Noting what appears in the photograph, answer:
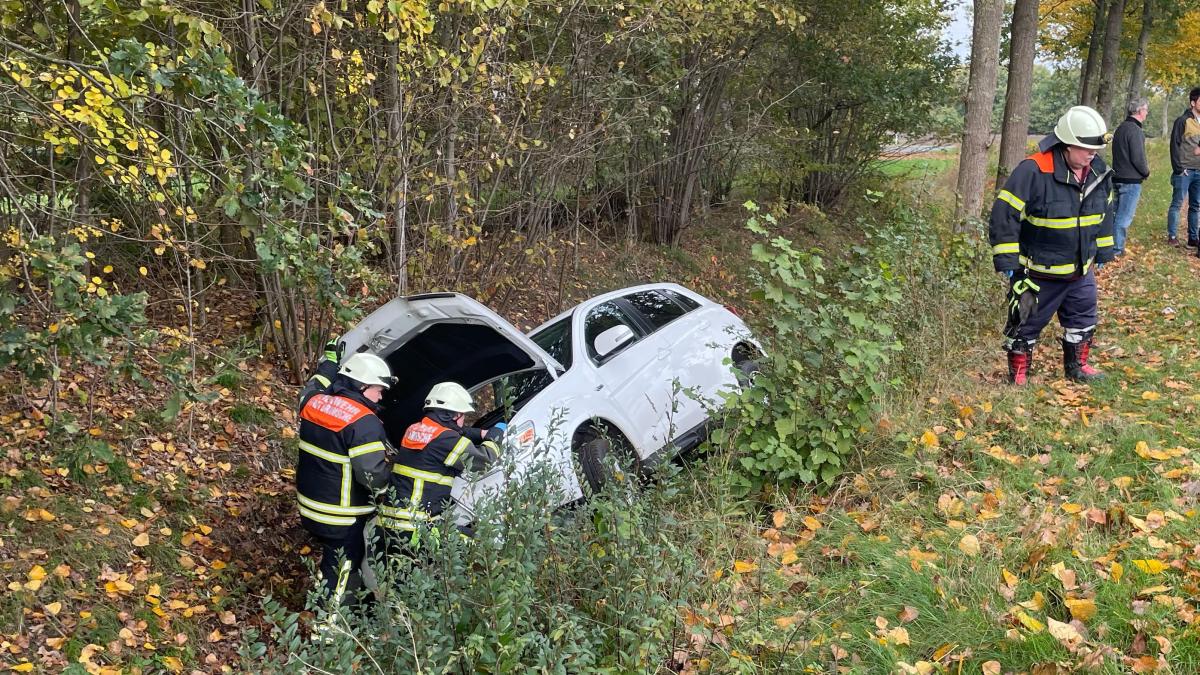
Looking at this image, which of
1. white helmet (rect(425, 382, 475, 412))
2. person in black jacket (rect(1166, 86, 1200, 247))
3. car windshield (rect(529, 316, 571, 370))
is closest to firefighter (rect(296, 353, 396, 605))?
white helmet (rect(425, 382, 475, 412))

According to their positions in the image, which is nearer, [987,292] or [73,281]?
[73,281]

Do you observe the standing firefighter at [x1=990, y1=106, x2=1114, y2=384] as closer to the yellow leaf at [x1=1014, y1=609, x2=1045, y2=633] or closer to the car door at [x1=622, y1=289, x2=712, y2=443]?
the car door at [x1=622, y1=289, x2=712, y2=443]

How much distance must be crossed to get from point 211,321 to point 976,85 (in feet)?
26.6

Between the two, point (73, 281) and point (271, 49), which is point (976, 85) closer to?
point (271, 49)

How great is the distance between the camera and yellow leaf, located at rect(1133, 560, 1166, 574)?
3305 mm

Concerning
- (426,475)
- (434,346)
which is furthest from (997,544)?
(434,346)

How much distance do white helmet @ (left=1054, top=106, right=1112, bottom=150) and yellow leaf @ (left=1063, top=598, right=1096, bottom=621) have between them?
3.34 metres

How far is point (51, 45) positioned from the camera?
579cm

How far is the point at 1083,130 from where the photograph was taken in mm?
5410

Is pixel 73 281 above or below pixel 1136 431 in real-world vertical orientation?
above

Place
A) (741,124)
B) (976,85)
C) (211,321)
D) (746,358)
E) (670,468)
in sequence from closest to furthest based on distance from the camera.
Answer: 1. (670,468)
2. (746,358)
3. (211,321)
4. (976,85)
5. (741,124)

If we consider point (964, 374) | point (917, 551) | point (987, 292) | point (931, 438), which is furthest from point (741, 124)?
point (917, 551)

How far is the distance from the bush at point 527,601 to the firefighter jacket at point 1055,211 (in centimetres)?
328

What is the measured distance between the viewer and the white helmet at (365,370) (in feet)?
14.9
